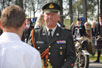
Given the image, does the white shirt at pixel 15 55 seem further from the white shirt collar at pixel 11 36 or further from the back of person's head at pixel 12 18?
the back of person's head at pixel 12 18

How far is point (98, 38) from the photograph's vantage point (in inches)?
452

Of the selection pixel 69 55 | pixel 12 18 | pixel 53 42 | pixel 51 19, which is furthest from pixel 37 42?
pixel 12 18

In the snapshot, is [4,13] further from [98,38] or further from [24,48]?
[98,38]

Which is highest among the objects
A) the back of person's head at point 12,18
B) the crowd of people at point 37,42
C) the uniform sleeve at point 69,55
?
→ the back of person's head at point 12,18

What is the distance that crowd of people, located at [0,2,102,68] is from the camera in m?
2.07

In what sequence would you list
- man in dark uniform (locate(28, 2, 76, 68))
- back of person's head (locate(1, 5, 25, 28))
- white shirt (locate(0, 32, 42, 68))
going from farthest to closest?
man in dark uniform (locate(28, 2, 76, 68))
back of person's head (locate(1, 5, 25, 28))
white shirt (locate(0, 32, 42, 68))

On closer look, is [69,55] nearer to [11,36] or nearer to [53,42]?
[53,42]

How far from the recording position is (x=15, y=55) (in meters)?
2.07

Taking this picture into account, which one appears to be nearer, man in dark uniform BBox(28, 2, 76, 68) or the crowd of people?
the crowd of people

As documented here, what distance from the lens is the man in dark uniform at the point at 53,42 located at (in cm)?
380

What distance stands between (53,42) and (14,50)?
184cm

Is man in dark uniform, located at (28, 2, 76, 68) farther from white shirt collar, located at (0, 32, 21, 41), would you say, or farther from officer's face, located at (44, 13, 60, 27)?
white shirt collar, located at (0, 32, 21, 41)

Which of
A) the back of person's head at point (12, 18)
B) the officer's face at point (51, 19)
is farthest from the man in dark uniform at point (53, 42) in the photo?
the back of person's head at point (12, 18)

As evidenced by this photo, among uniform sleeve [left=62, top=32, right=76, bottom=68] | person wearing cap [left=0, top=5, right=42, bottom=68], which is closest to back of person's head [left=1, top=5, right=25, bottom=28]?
person wearing cap [left=0, top=5, right=42, bottom=68]
